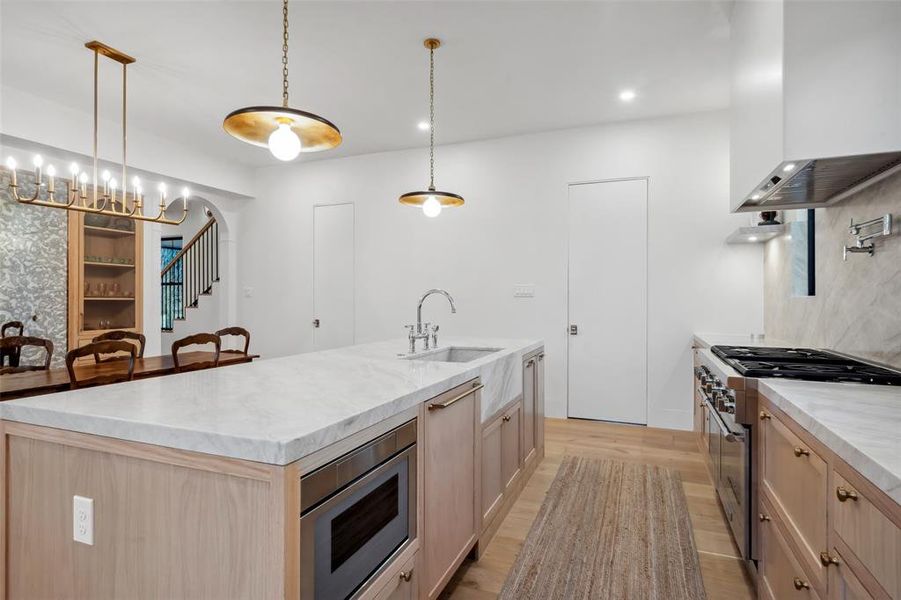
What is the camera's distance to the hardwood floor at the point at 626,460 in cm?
200

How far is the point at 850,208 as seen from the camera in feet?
7.47

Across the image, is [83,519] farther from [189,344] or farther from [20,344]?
[20,344]

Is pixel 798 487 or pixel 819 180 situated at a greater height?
pixel 819 180

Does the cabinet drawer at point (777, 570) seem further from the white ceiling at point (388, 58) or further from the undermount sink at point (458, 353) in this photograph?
the white ceiling at point (388, 58)

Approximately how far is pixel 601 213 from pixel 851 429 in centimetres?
366

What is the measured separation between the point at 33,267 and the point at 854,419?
559 cm

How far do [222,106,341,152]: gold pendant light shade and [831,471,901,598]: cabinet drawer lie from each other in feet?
6.65

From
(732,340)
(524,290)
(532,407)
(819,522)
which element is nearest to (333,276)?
(524,290)

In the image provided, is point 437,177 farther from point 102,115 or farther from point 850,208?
point 850,208

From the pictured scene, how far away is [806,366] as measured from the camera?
78.5 inches

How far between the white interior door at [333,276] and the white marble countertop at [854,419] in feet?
15.1

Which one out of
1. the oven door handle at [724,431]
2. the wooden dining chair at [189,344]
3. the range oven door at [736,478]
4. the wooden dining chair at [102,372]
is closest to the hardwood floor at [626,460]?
the range oven door at [736,478]

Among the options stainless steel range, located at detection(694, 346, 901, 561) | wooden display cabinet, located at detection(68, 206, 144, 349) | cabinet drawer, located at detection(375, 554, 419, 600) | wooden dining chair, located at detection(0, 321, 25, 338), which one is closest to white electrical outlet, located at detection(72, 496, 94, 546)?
cabinet drawer, located at detection(375, 554, 419, 600)

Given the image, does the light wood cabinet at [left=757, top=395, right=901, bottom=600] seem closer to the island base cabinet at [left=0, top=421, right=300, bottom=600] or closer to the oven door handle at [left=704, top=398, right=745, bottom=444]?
the oven door handle at [left=704, top=398, right=745, bottom=444]
